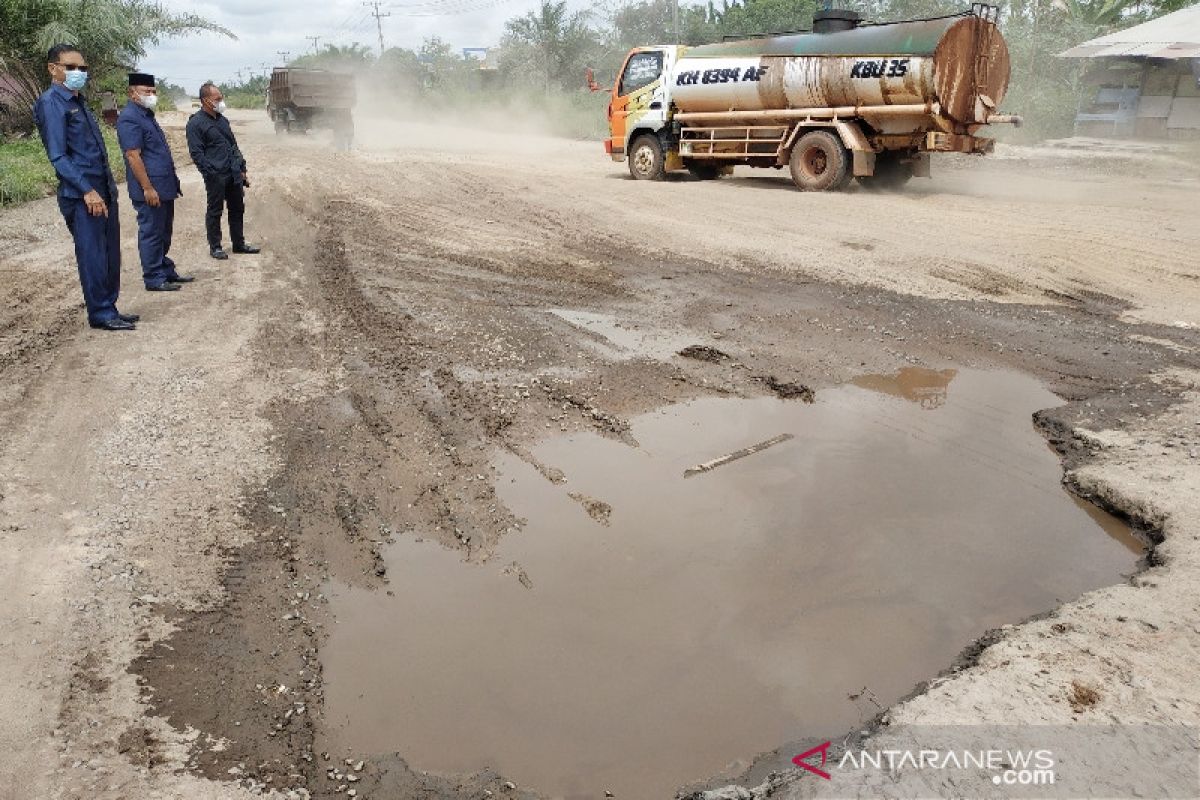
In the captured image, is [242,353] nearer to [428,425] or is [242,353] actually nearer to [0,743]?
[428,425]

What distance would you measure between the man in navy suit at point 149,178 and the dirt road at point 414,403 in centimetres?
31

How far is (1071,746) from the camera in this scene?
2.33 m

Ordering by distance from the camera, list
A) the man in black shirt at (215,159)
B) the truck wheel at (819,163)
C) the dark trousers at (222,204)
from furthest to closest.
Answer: the truck wheel at (819,163) < the dark trousers at (222,204) < the man in black shirt at (215,159)

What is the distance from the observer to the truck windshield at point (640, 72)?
1448 cm

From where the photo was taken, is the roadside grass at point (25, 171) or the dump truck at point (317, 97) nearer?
the roadside grass at point (25, 171)

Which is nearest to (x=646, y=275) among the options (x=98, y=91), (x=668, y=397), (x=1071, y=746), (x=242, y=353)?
(x=668, y=397)

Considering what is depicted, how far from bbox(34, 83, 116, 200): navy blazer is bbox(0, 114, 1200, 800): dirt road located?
3.42 ft

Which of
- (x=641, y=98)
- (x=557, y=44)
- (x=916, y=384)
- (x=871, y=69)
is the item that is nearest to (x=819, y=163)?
(x=871, y=69)

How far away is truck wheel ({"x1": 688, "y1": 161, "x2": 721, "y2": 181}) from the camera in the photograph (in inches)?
584

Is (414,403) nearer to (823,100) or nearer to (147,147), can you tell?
(147,147)

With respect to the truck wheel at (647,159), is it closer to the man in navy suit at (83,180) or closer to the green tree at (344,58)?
the man in navy suit at (83,180)

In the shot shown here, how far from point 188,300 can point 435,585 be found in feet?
15.8

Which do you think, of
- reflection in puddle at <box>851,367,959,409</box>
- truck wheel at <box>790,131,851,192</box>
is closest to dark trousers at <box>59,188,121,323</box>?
reflection in puddle at <box>851,367,959,409</box>

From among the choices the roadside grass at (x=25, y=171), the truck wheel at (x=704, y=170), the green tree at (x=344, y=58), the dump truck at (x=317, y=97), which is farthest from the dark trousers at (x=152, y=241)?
the green tree at (x=344, y=58)
